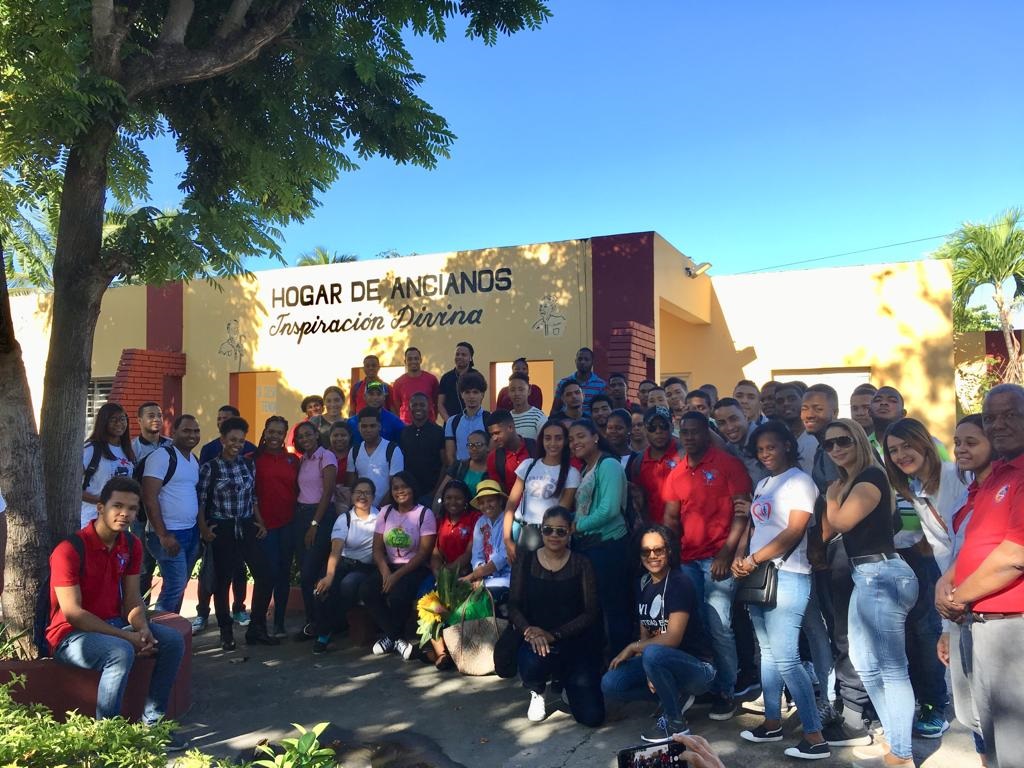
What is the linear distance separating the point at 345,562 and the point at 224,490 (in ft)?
3.85

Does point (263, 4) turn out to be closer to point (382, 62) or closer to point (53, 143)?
point (382, 62)

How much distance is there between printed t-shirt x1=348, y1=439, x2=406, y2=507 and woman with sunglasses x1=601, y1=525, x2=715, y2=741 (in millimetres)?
2983

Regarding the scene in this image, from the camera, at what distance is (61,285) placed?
18.3 feet

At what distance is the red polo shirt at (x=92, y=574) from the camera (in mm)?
4664

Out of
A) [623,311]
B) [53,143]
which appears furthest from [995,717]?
[623,311]

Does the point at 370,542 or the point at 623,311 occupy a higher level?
the point at 623,311

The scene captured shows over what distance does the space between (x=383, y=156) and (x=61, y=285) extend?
2733mm

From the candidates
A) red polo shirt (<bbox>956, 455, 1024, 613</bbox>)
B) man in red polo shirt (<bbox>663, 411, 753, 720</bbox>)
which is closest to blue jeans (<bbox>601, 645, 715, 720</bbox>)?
man in red polo shirt (<bbox>663, 411, 753, 720</bbox>)

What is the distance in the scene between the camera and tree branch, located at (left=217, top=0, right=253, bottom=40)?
5641 millimetres

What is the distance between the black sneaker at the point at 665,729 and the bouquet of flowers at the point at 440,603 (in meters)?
1.92

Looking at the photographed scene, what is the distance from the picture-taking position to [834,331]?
515 inches

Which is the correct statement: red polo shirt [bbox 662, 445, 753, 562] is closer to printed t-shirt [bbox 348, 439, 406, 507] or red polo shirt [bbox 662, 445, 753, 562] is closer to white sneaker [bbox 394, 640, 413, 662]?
white sneaker [bbox 394, 640, 413, 662]

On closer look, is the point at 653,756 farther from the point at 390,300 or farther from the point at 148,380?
the point at 148,380

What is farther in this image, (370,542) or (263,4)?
(370,542)
